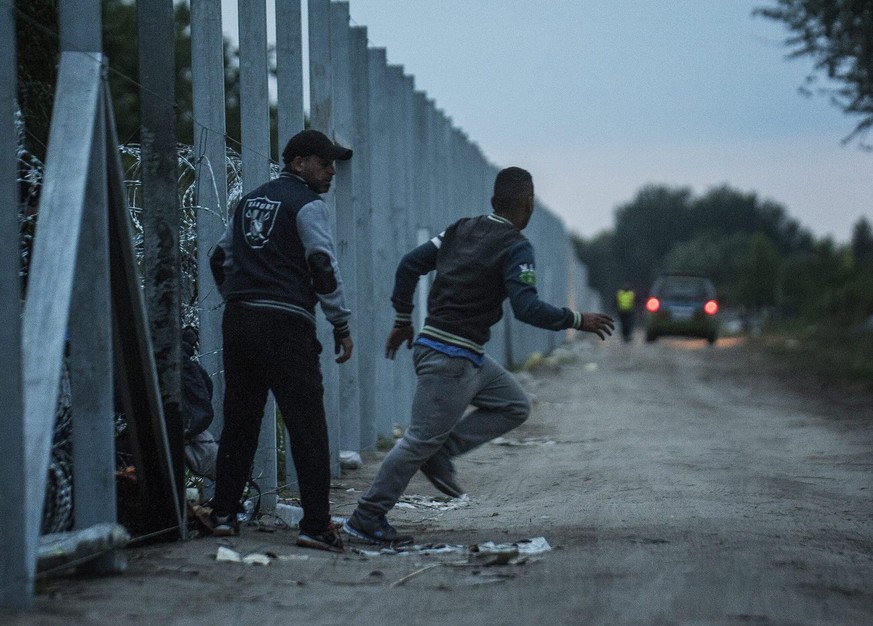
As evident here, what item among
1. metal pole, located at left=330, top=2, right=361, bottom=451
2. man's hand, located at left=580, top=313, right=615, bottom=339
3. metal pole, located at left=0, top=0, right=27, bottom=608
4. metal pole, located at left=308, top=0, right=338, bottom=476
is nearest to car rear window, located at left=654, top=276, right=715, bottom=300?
metal pole, located at left=330, top=2, right=361, bottom=451

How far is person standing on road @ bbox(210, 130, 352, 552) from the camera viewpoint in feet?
20.3

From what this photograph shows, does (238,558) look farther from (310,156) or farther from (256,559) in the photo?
(310,156)

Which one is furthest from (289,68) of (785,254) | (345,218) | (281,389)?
(785,254)

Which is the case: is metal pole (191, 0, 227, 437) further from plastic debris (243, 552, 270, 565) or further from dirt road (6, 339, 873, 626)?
plastic debris (243, 552, 270, 565)

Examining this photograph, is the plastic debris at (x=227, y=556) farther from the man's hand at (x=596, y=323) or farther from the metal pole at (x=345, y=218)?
the metal pole at (x=345, y=218)

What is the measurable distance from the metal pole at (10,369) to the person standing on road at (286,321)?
161 cm

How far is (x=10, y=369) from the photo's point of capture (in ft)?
15.3

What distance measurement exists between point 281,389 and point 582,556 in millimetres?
1567

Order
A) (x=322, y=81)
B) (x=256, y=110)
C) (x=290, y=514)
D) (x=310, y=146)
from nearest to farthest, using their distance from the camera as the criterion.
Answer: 1. (x=310, y=146)
2. (x=290, y=514)
3. (x=256, y=110)
4. (x=322, y=81)

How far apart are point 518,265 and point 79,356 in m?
2.10

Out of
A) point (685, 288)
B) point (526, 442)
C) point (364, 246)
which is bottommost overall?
point (526, 442)

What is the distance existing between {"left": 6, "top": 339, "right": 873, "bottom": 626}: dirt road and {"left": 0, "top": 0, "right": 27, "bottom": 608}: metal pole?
5.9 inches

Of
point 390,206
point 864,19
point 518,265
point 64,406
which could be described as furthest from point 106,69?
point 864,19

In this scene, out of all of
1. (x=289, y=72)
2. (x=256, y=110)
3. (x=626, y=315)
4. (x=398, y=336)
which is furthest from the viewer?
(x=626, y=315)
